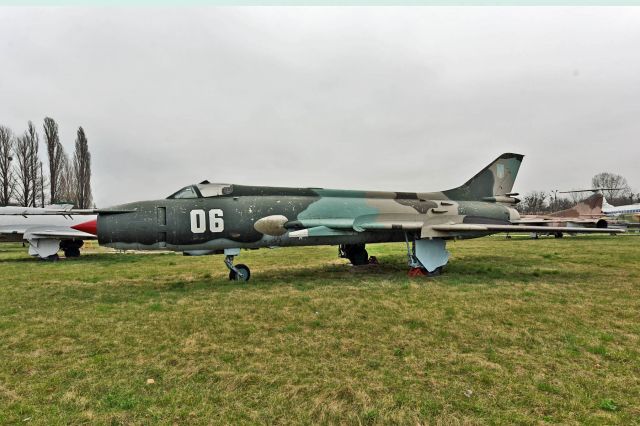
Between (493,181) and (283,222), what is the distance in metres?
8.68

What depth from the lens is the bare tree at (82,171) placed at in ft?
165

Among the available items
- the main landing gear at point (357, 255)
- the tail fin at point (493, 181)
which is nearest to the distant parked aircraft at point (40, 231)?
the main landing gear at point (357, 255)

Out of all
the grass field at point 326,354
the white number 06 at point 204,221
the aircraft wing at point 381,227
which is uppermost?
the white number 06 at point 204,221

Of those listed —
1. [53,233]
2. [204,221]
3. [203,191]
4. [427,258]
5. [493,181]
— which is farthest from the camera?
[53,233]

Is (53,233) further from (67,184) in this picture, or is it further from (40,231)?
(67,184)

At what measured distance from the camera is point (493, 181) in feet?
46.9

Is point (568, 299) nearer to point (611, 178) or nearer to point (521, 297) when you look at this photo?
point (521, 297)

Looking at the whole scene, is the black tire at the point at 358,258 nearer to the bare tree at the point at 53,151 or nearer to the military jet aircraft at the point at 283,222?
the military jet aircraft at the point at 283,222

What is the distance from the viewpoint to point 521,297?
24.8ft

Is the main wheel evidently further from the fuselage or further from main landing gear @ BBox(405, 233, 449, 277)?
main landing gear @ BBox(405, 233, 449, 277)

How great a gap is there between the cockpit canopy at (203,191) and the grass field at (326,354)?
2.55 meters

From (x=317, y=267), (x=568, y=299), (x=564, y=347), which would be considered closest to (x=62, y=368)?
(x=564, y=347)

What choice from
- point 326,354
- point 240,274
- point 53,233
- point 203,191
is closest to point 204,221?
point 203,191

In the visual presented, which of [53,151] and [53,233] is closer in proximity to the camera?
[53,233]
